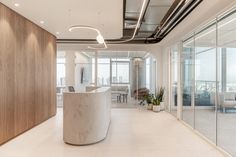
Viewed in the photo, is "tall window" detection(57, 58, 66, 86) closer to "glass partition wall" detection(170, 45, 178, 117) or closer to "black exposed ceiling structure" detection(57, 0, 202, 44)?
"black exposed ceiling structure" detection(57, 0, 202, 44)

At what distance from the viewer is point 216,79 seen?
16.5 ft

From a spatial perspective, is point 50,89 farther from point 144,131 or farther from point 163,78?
point 163,78

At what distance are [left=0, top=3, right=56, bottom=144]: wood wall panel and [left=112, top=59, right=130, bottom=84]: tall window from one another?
159 inches

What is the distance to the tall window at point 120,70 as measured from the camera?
449 inches

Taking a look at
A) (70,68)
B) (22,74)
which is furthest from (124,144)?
(70,68)

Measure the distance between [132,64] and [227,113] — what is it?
6677 millimetres

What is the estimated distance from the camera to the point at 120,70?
11.5 meters

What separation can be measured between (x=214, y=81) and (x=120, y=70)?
264 inches

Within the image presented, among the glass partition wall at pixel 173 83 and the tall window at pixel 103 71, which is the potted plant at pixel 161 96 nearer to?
the glass partition wall at pixel 173 83

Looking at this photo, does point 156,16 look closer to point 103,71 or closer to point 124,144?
point 124,144

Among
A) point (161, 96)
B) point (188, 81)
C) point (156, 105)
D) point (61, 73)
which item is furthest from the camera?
point (61, 73)

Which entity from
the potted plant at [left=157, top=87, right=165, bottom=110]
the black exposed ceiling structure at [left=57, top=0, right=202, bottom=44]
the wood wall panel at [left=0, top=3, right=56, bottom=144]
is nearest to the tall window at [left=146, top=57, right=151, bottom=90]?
the potted plant at [left=157, top=87, right=165, bottom=110]

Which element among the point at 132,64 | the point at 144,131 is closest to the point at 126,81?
the point at 132,64

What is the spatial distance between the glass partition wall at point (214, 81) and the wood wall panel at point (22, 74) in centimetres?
456
